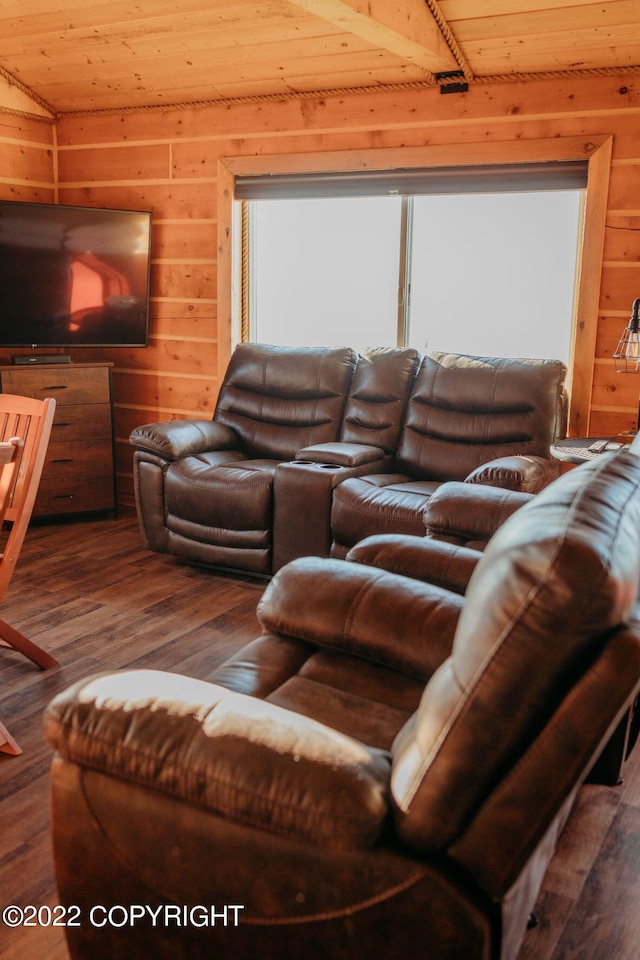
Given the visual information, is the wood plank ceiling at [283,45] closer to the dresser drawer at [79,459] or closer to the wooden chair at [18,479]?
the wooden chair at [18,479]

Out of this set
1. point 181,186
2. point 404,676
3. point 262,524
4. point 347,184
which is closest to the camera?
point 404,676

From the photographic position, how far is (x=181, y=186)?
15.8 ft

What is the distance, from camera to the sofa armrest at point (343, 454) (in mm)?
3715

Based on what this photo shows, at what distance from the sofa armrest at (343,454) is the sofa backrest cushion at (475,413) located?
162mm

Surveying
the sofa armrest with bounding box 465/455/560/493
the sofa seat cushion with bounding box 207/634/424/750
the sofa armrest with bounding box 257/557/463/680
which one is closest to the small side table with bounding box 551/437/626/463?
the sofa armrest with bounding box 465/455/560/493

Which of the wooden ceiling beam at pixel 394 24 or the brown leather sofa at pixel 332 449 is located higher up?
the wooden ceiling beam at pixel 394 24

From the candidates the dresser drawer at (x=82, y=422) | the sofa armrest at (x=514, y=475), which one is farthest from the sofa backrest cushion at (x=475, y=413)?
the dresser drawer at (x=82, y=422)

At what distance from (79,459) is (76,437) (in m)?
0.13

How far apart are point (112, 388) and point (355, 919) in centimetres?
408

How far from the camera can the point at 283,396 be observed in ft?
14.3

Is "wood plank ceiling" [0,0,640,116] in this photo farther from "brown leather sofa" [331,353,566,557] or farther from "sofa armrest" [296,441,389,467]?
"sofa armrest" [296,441,389,467]

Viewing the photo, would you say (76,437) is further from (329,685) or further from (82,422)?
(329,685)

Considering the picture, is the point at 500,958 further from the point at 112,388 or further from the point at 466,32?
the point at 112,388

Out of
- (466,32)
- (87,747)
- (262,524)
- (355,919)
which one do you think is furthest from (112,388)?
(355,919)
